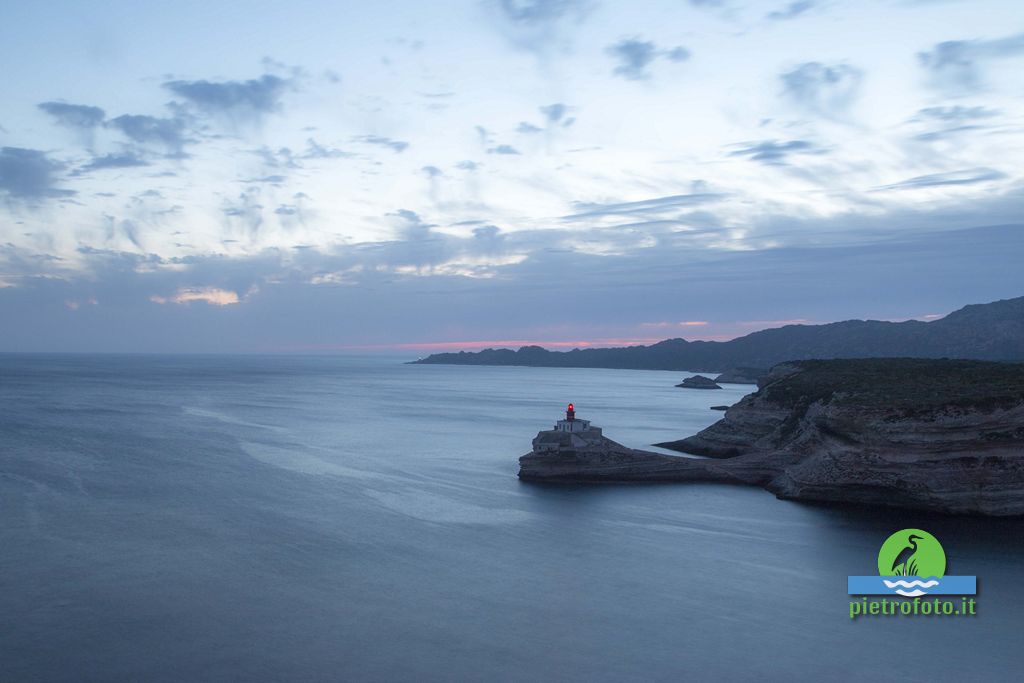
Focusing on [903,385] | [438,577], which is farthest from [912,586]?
[903,385]

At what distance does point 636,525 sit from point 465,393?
11757 cm

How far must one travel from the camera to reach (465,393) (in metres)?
155

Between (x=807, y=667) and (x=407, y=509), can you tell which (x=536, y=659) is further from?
(x=407, y=509)

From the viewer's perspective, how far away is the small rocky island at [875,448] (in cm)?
3919

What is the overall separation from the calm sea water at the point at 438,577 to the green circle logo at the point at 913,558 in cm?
72

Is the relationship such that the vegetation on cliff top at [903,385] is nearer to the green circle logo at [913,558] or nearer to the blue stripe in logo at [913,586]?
the green circle logo at [913,558]

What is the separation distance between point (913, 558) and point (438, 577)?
19.6 metres

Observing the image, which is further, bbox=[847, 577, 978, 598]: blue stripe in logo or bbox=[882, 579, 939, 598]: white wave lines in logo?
bbox=[847, 577, 978, 598]: blue stripe in logo

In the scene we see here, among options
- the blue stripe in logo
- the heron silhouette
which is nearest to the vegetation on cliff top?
the heron silhouette

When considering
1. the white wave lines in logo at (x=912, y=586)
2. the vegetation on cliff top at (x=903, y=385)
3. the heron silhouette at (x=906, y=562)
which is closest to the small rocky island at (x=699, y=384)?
the vegetation on cliff top at (x=903, y=385)

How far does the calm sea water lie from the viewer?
21531 mm

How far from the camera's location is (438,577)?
95.7 feet

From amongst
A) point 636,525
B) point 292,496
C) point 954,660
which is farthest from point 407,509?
point 954,660

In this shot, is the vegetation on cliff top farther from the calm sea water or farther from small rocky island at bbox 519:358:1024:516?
the calm sea water
